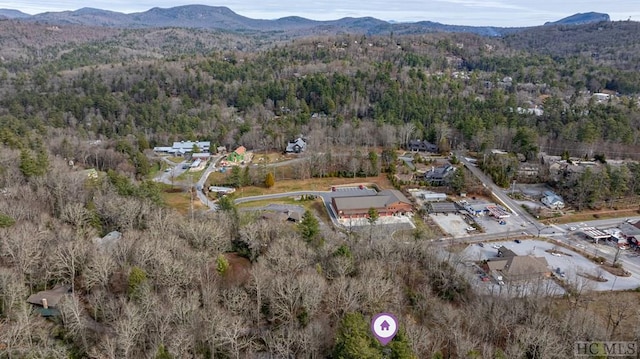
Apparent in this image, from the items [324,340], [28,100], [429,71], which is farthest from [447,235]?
[28,100]

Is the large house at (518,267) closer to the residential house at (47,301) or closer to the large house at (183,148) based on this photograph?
the residential house at (47,301)

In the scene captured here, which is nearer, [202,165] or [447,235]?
[447,235]

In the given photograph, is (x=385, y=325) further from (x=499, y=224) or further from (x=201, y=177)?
(x=201, y=177)

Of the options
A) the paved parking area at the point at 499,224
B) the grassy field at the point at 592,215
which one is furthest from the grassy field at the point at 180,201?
the grassy field at the point at 592,215

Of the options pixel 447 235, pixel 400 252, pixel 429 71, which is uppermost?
pixel 429 71

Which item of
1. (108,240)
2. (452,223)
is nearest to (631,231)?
(452,223)

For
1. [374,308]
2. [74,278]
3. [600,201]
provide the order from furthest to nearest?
[600,201], [74,278], [374,308]

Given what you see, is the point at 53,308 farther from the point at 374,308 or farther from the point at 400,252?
the point at 400,252
